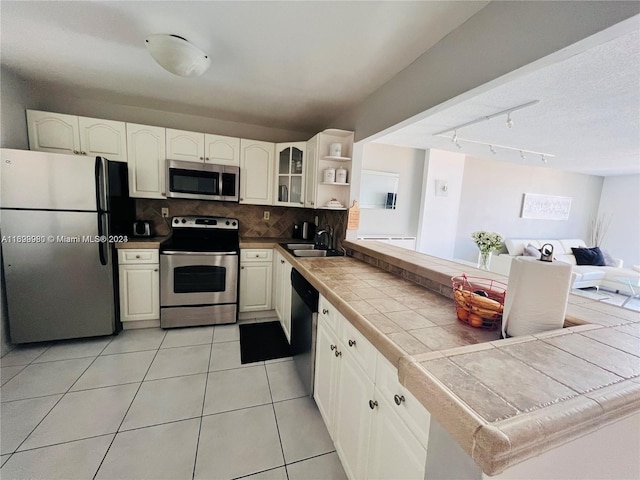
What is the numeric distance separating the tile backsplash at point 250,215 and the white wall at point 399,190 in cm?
112

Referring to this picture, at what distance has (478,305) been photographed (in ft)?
3.40

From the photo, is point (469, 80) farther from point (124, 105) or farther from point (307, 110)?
point (124, 105)

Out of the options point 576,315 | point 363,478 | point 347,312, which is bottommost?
point 363,478

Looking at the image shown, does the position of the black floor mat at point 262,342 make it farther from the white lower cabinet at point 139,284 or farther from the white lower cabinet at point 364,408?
the white lower cabinet at point 139,284

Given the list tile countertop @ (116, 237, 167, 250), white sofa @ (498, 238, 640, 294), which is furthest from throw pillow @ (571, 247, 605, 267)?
tile countertop @ (116, 237, 167, 250)

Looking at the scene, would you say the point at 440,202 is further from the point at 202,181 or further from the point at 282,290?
the point at 202,181

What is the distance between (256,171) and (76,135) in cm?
174

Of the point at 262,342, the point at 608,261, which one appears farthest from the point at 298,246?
the point at 608,261

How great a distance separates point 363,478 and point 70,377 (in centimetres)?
220

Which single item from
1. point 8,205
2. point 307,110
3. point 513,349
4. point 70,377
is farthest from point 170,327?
point 513,349

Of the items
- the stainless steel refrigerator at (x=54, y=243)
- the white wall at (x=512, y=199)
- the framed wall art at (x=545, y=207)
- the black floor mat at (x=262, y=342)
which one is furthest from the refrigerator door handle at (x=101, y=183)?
the framed wall art at (x=545, y=207)

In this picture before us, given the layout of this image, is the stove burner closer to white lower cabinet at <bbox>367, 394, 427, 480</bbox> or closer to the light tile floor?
the light tile floor

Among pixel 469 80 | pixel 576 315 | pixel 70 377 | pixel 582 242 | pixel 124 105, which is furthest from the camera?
pixel 582 242

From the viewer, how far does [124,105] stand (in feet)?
9.48
